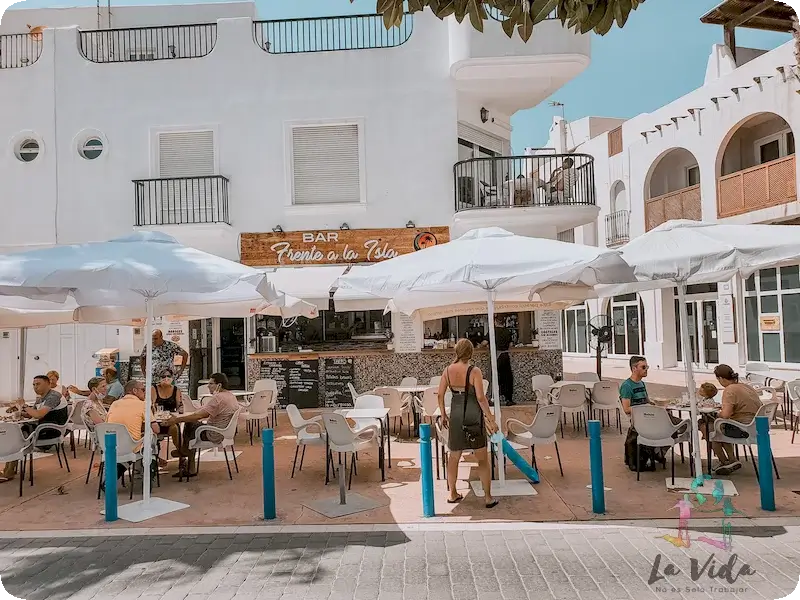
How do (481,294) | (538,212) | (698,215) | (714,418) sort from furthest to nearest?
(698,215), (538,212), (481,294), (714,418)

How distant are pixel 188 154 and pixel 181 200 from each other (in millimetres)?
1262

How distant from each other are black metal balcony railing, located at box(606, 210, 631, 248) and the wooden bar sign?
12.7m

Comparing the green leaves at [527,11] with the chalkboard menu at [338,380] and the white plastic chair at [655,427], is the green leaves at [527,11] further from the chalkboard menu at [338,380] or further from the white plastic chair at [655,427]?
the chalkboard menu at [338,380]

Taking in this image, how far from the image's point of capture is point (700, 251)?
664 centimetres

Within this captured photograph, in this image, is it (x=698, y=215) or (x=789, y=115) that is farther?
(x=698, y=215)

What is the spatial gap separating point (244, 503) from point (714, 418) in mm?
5778

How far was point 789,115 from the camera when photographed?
16.6 m

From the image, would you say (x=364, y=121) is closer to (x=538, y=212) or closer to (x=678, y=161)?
(x=538, y=212)

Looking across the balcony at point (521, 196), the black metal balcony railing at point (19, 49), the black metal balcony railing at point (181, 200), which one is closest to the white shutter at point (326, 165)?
the black metal balcony railing at point (181, 200)

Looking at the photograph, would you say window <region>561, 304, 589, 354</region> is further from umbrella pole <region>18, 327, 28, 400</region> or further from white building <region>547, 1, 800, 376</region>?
umbrella pole <region>18, 327, 28, 400</region>

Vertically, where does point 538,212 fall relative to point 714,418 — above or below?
above

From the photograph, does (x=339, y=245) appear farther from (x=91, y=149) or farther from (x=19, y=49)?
(x=19, y=49)

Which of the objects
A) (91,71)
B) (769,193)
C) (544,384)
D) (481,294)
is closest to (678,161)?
(769,193)

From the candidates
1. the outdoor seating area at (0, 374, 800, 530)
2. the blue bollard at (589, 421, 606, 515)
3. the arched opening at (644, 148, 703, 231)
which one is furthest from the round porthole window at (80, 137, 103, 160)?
the arched opening at (644, 148, 703, 231)
